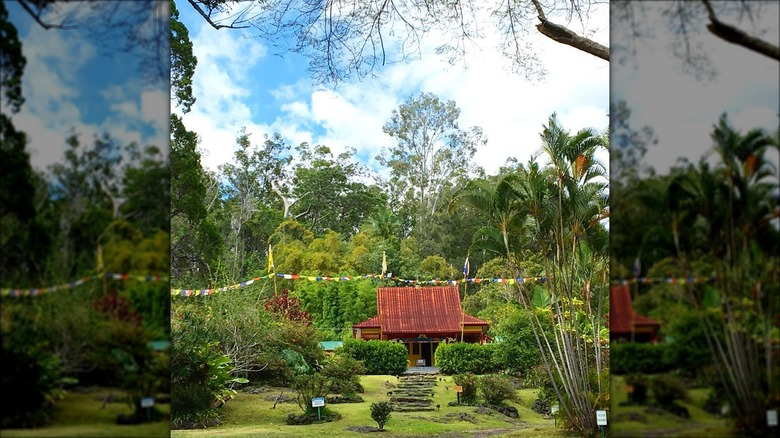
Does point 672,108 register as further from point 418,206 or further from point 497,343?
point 418,206

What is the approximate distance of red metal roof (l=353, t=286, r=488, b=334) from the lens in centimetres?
1506

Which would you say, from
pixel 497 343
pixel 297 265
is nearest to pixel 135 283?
pixel 497 343

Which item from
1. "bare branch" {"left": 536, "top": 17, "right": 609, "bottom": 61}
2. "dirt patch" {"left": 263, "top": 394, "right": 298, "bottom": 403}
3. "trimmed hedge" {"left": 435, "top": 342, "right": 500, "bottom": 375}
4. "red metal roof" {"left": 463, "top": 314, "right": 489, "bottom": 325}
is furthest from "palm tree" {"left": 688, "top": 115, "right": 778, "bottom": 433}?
"red metal roof" {"left": 463, "top": 314, "right": 489, "bottom": 325}

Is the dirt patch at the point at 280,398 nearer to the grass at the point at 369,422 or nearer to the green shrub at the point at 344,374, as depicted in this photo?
the grass at the point at 369,422

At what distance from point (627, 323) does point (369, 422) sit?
32.8ft

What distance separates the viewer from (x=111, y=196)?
1603 millimetres

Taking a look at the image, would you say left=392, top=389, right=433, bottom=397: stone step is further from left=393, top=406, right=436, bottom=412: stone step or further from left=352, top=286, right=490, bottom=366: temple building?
left=352, top=286, right=490, bottom=366: temple building

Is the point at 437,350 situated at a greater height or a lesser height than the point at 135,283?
lesser

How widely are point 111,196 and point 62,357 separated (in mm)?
346

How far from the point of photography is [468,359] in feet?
47.2

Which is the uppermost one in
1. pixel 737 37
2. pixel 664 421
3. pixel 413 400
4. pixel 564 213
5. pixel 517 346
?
pixel 564 213

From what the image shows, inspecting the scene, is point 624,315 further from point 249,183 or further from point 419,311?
point 249,183

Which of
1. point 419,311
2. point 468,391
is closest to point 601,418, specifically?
point 468,391

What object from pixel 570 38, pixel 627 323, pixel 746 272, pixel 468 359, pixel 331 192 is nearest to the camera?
pixel 746 272
